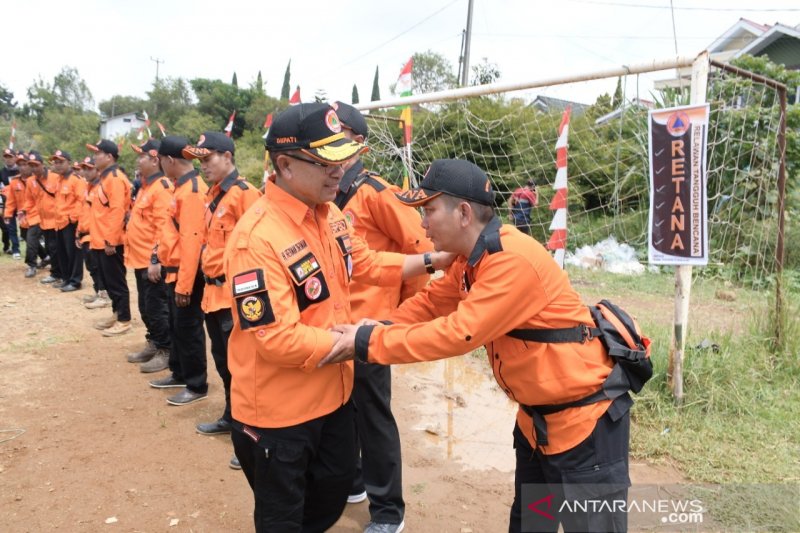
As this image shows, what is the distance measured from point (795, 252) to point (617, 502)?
9505mm

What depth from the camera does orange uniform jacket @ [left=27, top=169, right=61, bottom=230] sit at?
30.6ft

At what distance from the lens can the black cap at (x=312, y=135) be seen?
190 cm

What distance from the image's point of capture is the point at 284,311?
184 centimetres

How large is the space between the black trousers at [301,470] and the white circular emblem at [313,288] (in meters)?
0.47

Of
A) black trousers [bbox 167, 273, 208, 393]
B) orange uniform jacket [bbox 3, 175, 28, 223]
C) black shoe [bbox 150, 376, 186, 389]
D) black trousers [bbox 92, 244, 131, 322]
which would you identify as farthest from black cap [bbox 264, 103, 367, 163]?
orange uniform jacket [bbox 3, 175, 28, 223]

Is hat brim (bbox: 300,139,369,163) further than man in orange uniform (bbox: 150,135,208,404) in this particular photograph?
No

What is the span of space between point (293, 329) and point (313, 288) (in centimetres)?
22

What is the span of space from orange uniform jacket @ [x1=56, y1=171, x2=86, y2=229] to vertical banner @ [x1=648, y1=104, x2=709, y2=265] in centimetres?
823

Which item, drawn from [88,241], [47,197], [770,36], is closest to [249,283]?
[88,241]

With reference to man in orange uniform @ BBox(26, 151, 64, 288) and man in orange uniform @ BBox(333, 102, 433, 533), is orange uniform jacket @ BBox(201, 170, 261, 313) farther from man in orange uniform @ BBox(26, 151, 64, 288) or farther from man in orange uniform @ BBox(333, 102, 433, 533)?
man in orange uniform @ BBox(26, 151, 64, 288)

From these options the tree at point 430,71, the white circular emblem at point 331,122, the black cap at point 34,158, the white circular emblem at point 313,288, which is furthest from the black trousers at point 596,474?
the tree at point 430,71

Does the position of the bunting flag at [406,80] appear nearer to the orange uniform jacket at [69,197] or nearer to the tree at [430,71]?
the orange uniform jacket at [69,197]

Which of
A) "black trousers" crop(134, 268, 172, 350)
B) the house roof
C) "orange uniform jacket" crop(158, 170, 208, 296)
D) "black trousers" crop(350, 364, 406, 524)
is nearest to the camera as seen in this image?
"black trousers" crop(350, 364, 406, 524)

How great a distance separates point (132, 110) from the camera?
6109cm
